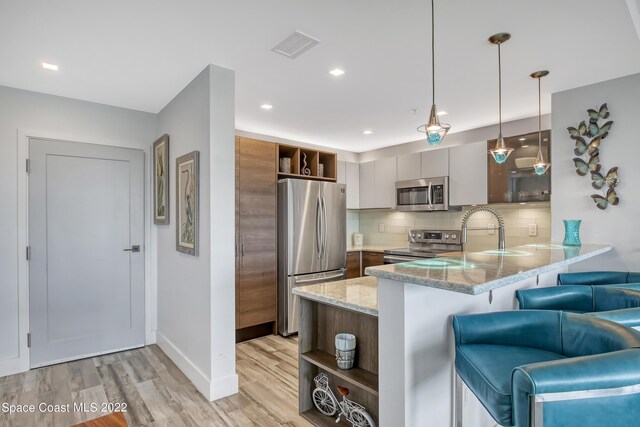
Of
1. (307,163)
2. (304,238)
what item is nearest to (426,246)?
(304,238)

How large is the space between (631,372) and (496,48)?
204cm

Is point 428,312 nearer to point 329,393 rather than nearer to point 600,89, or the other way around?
point 329,393

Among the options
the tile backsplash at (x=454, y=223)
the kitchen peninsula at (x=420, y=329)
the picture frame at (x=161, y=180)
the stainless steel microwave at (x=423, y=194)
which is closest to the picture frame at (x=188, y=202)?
the picture frame at (x=161, y=180)

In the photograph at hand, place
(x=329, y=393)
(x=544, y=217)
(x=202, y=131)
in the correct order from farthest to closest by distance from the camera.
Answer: (x=544, y=217) → (x=202, y=131) → (x=329, y=393)

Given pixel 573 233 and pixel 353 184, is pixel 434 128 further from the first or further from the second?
pixel 353 184

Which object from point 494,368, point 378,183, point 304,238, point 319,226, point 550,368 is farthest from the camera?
point 378,183

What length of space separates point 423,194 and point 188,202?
3028 millimetres

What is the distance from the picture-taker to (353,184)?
547 cm

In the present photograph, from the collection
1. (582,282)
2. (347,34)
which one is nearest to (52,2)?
(347,34)

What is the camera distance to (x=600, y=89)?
2836 millimetres

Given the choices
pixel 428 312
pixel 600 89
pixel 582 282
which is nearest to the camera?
pixel 428 312

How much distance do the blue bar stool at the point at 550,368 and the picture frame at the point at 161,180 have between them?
2816 mm

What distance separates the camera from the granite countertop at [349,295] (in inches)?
63.6

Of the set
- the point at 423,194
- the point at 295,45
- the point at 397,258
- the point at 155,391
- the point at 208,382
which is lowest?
the point at 155,391
